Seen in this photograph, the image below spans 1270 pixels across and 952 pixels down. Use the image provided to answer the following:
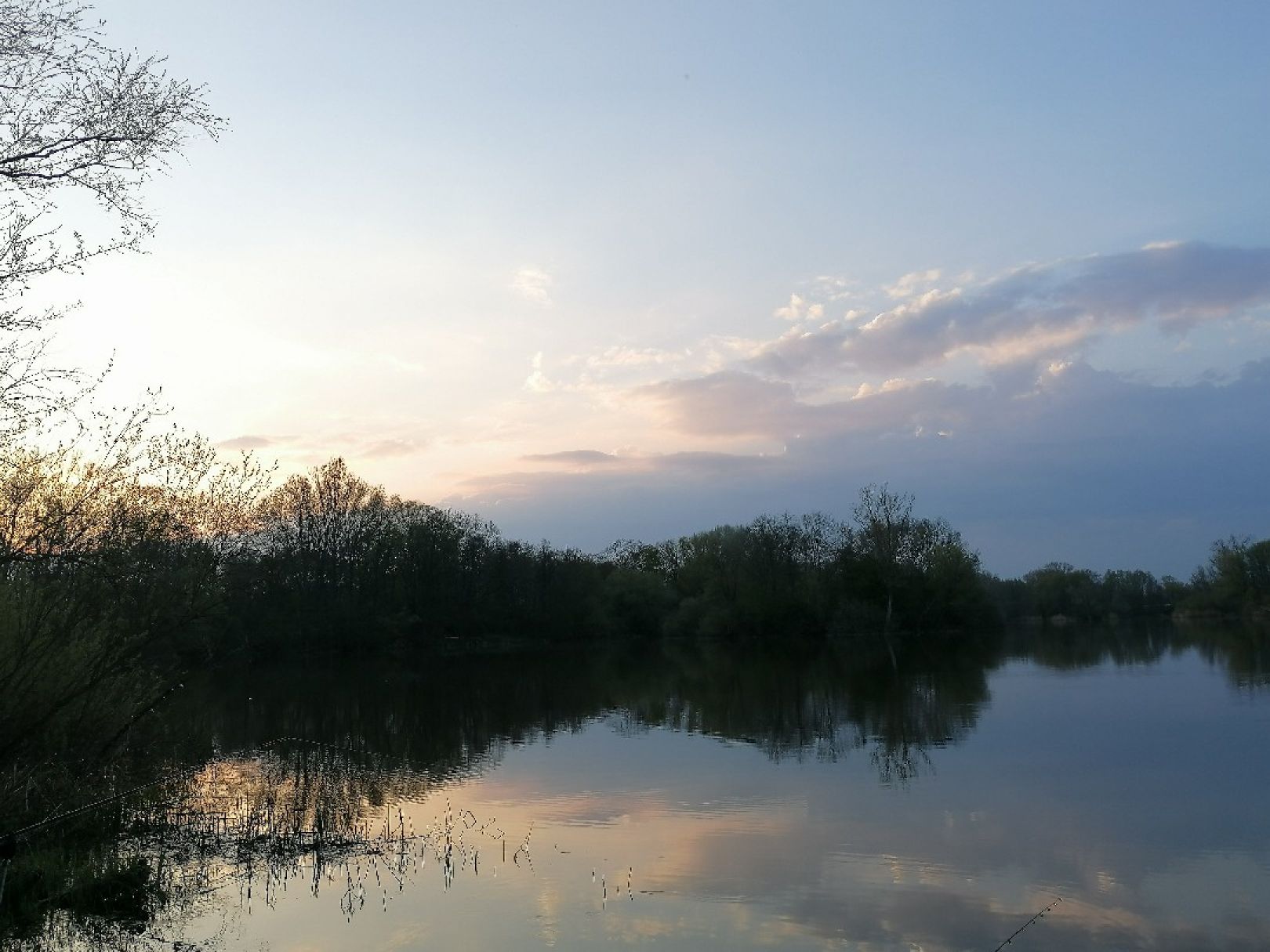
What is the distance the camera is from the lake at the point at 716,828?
8.42 meters

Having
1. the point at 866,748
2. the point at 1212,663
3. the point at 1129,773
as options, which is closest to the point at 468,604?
the point at 1212,663

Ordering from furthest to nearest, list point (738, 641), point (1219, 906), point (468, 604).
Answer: point (738, 641) < point (468, 604) < point (1219, 906)

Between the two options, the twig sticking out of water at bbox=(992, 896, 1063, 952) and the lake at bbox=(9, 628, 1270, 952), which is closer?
the twig sticking out of water at bbox=(992, 896, 1063, 952)

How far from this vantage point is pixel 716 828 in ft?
39.9

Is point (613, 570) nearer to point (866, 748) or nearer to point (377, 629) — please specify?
point (377, 629)

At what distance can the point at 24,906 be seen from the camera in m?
8.02

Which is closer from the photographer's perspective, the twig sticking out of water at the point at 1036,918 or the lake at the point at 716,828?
the twig sticking out of water at the point at 1036,918

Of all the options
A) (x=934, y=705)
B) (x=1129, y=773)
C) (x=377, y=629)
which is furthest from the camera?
(x=377, y=629)

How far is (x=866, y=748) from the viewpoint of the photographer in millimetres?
18094

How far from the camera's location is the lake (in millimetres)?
8422

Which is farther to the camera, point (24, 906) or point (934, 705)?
point (934, 705)

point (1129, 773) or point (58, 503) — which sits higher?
point (58, 503)

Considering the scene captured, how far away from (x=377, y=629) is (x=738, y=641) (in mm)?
23425

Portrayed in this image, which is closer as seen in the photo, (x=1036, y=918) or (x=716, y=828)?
(x=1036, y=918)
